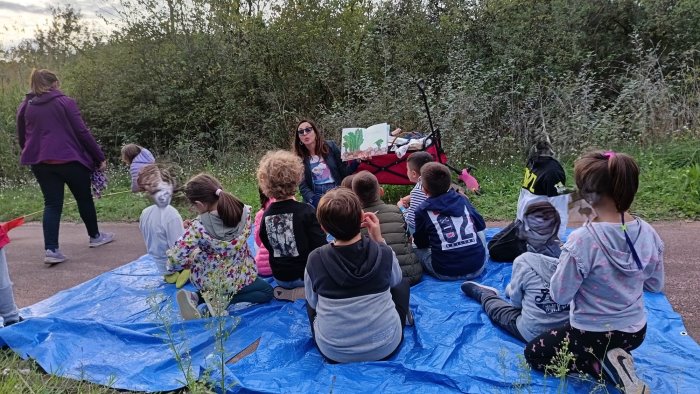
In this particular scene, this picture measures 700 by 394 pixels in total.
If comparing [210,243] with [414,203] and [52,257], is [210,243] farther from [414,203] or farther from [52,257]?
[52,257]

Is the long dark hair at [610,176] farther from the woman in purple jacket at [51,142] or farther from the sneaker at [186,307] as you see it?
the woman in purple jacket at [51,142]

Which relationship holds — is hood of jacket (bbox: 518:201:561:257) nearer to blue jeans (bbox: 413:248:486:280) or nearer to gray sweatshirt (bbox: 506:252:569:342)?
blue jeans (bbox: 413:248:486:280)

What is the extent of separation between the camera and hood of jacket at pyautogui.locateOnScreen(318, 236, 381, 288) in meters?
2.64

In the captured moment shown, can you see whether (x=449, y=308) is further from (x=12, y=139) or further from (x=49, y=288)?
(x=12, y=139)

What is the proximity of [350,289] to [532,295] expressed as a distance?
40.7 inches

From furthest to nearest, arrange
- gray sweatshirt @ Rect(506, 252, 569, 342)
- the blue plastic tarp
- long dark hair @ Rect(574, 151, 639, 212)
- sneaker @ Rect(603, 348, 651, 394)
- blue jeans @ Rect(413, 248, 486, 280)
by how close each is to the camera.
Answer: blue jeans @ Rect(413, 248, 486, 280)
gray sweatshirt @ Rect(506, 252, 569, 342)
the blue plastic tarp
sneaker @ Rect(603, 348, 651, 394)
long dark hair @ Rect(574, 151, 639, 212)

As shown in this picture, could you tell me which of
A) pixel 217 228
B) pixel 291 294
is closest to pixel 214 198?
pixel 217 228

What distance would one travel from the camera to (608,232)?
2172 mm

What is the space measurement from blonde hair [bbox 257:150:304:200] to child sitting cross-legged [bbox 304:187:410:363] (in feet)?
2.71

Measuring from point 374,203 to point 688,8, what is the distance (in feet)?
27.4

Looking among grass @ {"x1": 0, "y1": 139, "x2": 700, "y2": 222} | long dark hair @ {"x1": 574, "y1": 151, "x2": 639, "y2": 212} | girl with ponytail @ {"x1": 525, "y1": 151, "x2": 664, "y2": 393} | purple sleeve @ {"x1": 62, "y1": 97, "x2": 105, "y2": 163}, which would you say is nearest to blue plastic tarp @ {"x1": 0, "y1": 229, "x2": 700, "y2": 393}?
girl with ponytail @ {"x1": 525, "y1": 151, "x2": 664, "y2": 393}

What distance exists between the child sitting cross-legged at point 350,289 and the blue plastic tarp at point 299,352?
4.4 inches

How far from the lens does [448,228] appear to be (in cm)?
374

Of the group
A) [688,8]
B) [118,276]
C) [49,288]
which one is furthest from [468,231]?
[688,8]
